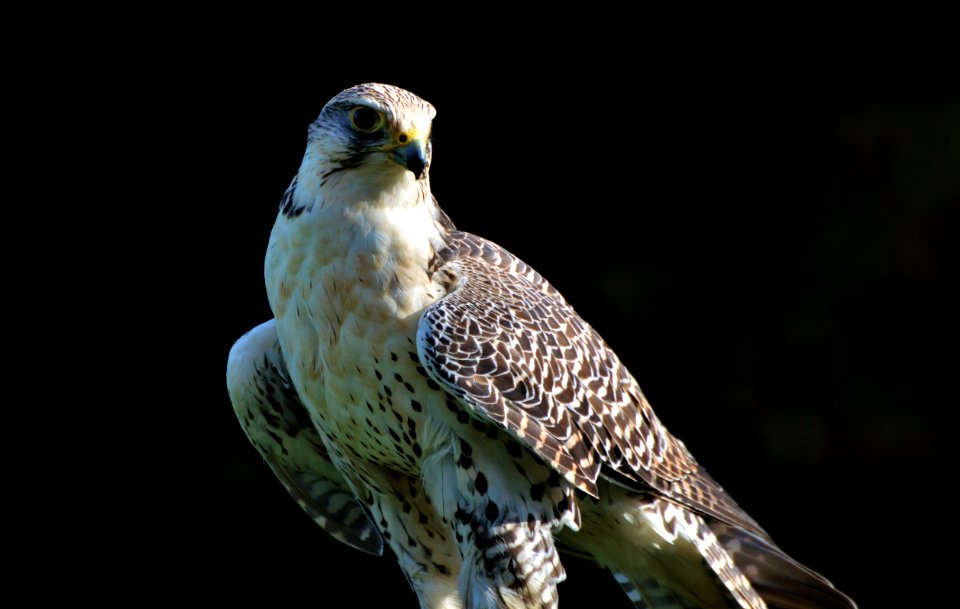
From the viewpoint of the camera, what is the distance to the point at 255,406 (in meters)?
2.84

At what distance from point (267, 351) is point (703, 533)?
1012 millimetres

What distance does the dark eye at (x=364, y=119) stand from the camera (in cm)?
235

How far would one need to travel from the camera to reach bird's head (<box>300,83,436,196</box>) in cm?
232

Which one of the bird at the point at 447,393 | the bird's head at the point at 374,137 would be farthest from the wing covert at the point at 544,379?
the bird's head at the point at 374,137

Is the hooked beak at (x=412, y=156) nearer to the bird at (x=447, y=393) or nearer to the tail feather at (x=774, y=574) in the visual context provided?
the bird at (x=447, y=393)

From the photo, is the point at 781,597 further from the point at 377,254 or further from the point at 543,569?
the point at 377,254

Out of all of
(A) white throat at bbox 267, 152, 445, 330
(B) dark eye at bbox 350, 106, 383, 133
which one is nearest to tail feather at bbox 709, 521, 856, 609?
(A) white throat at bbox 267, 152, 445, 330

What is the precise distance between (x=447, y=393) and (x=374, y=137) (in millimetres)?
493

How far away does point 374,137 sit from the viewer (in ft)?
7.72

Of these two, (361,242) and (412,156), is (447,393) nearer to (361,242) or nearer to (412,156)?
(361,242)

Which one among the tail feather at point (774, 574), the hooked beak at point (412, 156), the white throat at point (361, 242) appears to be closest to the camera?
the hooked beak at point (412, 156)

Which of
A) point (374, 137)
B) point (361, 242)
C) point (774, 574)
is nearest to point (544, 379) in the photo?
point (361, 242)

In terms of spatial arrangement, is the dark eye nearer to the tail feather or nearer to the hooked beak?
the hooked beak

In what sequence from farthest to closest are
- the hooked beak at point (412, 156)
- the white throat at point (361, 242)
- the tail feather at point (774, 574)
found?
the tail feather at point (774, 574) < the white throat at point (361, 242) < the hooked beak at point (412, 156)
